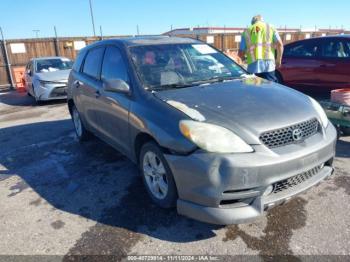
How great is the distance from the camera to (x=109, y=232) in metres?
3.04

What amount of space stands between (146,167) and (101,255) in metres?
1.00

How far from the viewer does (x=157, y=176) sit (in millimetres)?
3246

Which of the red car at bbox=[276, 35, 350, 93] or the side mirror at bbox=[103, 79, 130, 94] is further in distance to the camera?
the red car at bbox=[276, 35, 350, 93]

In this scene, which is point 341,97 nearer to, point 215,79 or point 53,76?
→ point 215,79

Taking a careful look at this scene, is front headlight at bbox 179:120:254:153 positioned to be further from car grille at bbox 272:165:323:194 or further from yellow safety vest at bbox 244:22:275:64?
yellow safety vest at bbox 244:22:275:64

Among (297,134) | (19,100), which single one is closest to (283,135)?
(297,134)

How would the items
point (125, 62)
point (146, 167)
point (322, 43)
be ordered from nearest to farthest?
point (146, 167) < point (125, 62) < point (322, 43)

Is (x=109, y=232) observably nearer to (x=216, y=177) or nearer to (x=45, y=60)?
(x=216, y=177)

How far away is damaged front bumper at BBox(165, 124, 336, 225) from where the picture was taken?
253cm

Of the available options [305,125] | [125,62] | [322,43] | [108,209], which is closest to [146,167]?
[108,209]

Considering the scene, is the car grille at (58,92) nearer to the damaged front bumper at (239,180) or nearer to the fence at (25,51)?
the fence at (25,51)

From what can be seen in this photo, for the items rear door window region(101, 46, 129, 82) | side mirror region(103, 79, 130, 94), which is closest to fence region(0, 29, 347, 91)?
rear door window region(101, 46, 129, 82)

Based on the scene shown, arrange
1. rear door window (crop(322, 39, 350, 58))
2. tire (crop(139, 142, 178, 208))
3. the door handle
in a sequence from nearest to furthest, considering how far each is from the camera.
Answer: tire (crop(139, 142, 178, 208)), the door handle, rear door window (crop(322, 39, 350, 58))

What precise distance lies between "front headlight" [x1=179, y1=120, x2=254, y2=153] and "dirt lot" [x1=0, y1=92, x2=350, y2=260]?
33.1 inches
